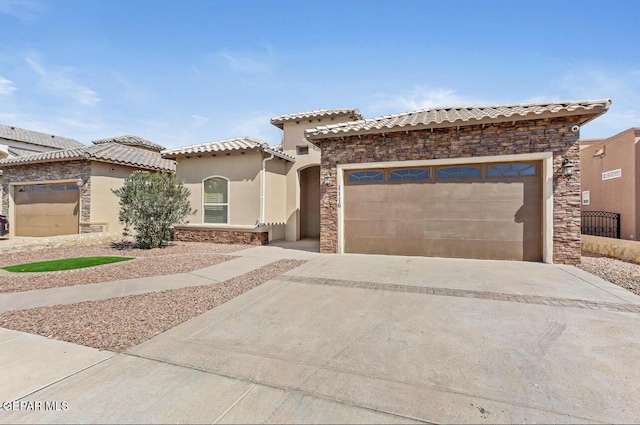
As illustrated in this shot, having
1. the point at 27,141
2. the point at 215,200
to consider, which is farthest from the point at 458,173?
the point at 27,141

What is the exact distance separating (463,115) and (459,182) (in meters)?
2.03

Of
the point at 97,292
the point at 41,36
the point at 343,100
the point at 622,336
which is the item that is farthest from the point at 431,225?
the point at 41,36

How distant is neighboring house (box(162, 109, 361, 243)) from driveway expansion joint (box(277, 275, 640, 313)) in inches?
235

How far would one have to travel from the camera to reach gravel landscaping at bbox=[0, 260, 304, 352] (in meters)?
3.54

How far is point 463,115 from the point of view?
27.8 ft

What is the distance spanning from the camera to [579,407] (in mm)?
2268

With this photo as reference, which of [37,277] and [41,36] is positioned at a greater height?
[41,36]

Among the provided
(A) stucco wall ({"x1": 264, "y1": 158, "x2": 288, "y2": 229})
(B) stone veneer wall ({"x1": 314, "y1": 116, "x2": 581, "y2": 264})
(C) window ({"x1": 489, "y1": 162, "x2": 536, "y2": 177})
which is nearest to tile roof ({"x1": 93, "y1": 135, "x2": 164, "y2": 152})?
(A) stucco wall ({"x1": 264, "y1": 158, "x2": 288, "y2": 229})

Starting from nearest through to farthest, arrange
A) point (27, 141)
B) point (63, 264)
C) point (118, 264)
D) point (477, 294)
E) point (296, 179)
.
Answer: point (477, 294) → point (63, 264) → point (118, 264) → point (296, 179) → point (27, 141)

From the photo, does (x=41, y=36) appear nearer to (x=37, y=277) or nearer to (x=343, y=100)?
(x=37, y=277)

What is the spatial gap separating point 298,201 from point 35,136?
3143 centimetres

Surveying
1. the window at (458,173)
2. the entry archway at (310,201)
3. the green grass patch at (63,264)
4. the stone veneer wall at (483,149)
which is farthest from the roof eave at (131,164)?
the window at (458,173)

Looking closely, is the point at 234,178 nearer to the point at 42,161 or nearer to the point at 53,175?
the point at 53,175

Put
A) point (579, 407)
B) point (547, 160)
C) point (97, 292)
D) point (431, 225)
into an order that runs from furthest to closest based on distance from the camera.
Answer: point (431, 225), point (547, 160), point (97, 292), point (579, 407)
